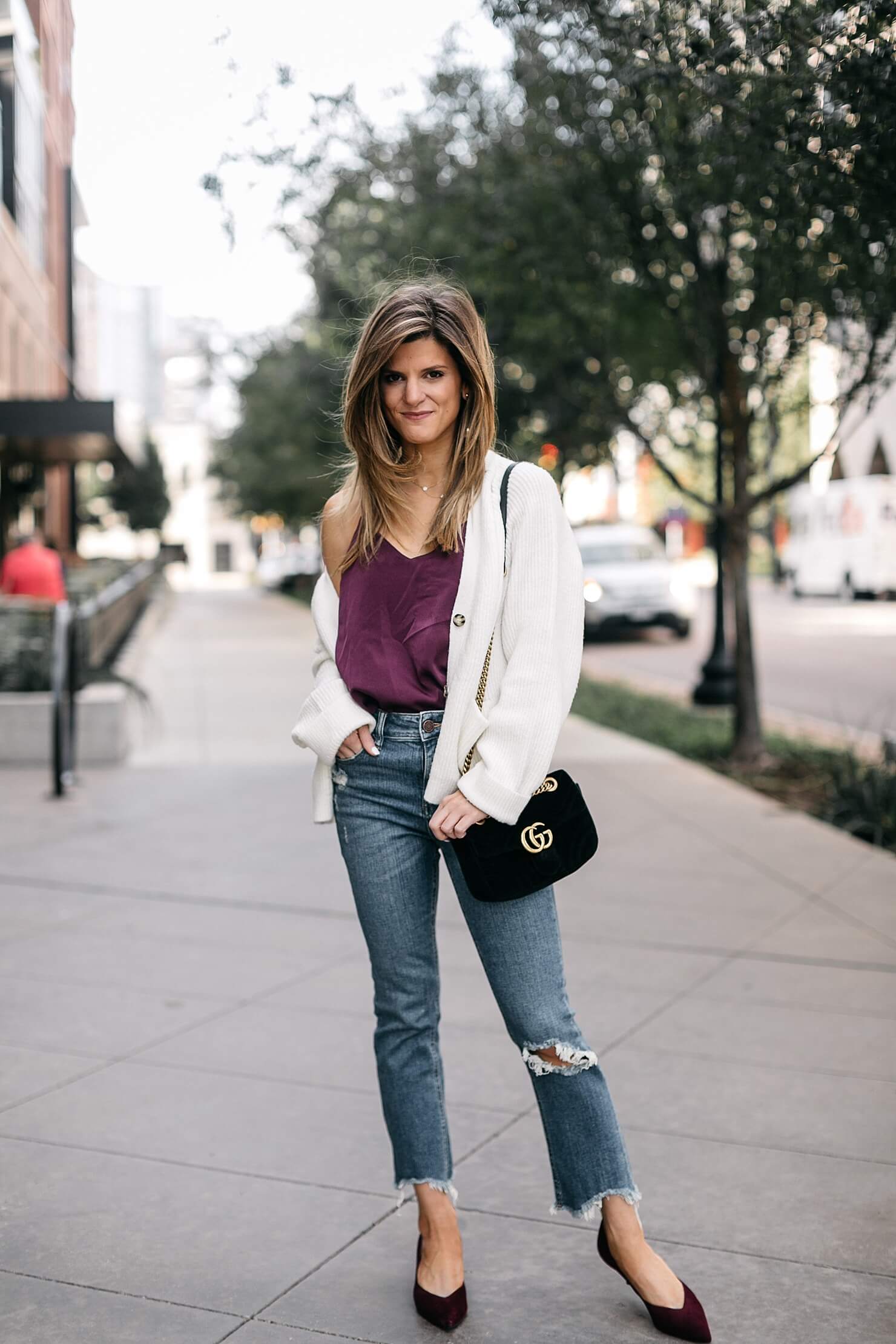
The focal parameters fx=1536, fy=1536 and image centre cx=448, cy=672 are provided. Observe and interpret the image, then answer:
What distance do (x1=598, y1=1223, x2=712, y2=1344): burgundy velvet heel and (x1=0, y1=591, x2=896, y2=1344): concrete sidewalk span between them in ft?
0.15

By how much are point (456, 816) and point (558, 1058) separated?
0.52 metres

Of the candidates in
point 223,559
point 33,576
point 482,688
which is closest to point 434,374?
point 482,688

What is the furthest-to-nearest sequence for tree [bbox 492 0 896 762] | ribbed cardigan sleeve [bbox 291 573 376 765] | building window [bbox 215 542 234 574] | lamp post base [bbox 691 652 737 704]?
building window [bbox 215 542 234 574] < lamp post base [bbox 691 652 737 704] < tree [bbox 492 0 896 762] < ribbed cardigan sleeve [bbox 291 573 376 765]

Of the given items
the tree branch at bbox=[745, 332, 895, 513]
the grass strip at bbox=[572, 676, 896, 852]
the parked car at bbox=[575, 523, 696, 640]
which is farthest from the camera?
the parked car at bbox=[575, 523, 696, 640]

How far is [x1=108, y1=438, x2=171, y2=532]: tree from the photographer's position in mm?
85375

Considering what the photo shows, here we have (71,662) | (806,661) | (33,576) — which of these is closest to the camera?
(71,662)

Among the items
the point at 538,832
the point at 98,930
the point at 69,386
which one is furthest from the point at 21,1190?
the point at 69,386

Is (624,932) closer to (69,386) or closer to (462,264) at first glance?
(462,264)

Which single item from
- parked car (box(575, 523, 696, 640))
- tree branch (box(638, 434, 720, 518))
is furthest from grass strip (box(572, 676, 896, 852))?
parked car (box(575, 523, 696, 640))

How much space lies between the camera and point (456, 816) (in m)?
2.79

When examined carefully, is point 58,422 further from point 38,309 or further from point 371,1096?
point 371,1096

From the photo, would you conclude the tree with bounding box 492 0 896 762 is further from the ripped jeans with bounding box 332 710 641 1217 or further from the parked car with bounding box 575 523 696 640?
the parked car with bounding box 575 523 696 640

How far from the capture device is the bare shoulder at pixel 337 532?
119 inches

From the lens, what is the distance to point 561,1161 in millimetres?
2971
